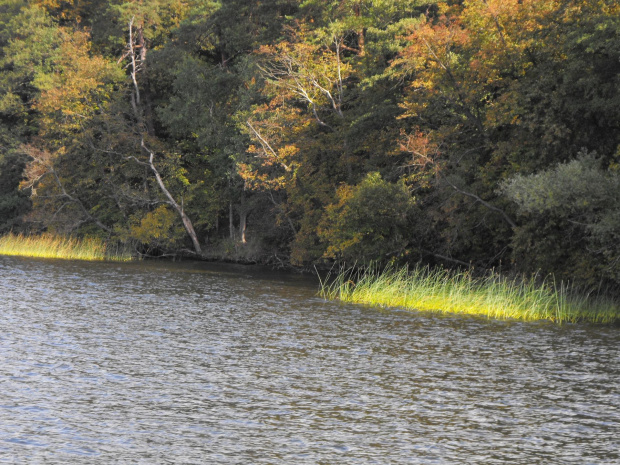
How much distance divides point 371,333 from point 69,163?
3850cm

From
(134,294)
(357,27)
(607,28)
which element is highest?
(357,27)

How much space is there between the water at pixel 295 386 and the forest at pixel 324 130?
720 cm

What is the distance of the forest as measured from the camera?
→ 24406 mm

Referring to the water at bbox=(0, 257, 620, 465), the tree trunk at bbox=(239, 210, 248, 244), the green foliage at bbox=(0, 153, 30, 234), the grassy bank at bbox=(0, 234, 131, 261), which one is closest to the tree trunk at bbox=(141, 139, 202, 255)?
the tree trunk at bbox=(239, 210, 248, 244)

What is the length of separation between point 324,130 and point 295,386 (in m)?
27.6

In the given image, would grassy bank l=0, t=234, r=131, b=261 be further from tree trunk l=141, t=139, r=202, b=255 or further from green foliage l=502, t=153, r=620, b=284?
green foliage l=502, t=153, r=620, b=284

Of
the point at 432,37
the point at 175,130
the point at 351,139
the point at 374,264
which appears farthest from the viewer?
the point at 175,130

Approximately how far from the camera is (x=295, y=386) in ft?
41.7

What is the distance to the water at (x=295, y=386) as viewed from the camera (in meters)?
9.43

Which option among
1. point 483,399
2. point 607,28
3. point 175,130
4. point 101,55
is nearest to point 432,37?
point 607,28

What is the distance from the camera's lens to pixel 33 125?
57656 millimetres

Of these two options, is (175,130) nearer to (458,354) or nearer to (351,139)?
(351,139)

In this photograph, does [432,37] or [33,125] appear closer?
[432,37]

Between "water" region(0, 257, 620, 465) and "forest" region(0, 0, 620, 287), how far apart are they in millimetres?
7203
